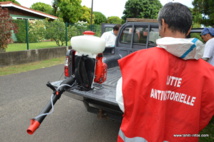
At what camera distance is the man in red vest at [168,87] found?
4.28ft

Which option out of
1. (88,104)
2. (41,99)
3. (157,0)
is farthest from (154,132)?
(157,0)

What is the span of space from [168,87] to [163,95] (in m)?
0.09

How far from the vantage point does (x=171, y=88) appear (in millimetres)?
1377

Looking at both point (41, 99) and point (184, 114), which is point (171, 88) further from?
point (41, 99)

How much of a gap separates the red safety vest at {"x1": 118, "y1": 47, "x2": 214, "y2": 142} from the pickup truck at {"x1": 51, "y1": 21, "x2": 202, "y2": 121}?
1117mm

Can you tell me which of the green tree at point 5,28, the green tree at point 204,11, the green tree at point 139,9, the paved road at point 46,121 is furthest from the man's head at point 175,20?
the green tree at point 139,9

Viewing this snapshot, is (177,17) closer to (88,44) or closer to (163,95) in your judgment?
(163,95)

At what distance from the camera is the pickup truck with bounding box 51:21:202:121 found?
2754 mm

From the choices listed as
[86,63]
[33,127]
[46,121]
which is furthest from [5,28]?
[33,127]

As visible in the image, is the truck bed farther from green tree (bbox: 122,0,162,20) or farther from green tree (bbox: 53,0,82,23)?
green tree (bbox: 122,0,162,20)

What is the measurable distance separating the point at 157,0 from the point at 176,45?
44.6 metres

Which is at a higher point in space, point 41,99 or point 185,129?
point 185,129

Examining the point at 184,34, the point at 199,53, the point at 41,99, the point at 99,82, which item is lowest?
the point at 41,99

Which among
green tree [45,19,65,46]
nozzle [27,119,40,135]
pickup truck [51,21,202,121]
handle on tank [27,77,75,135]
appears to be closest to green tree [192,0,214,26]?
pickup truck [51,21,202,121]
